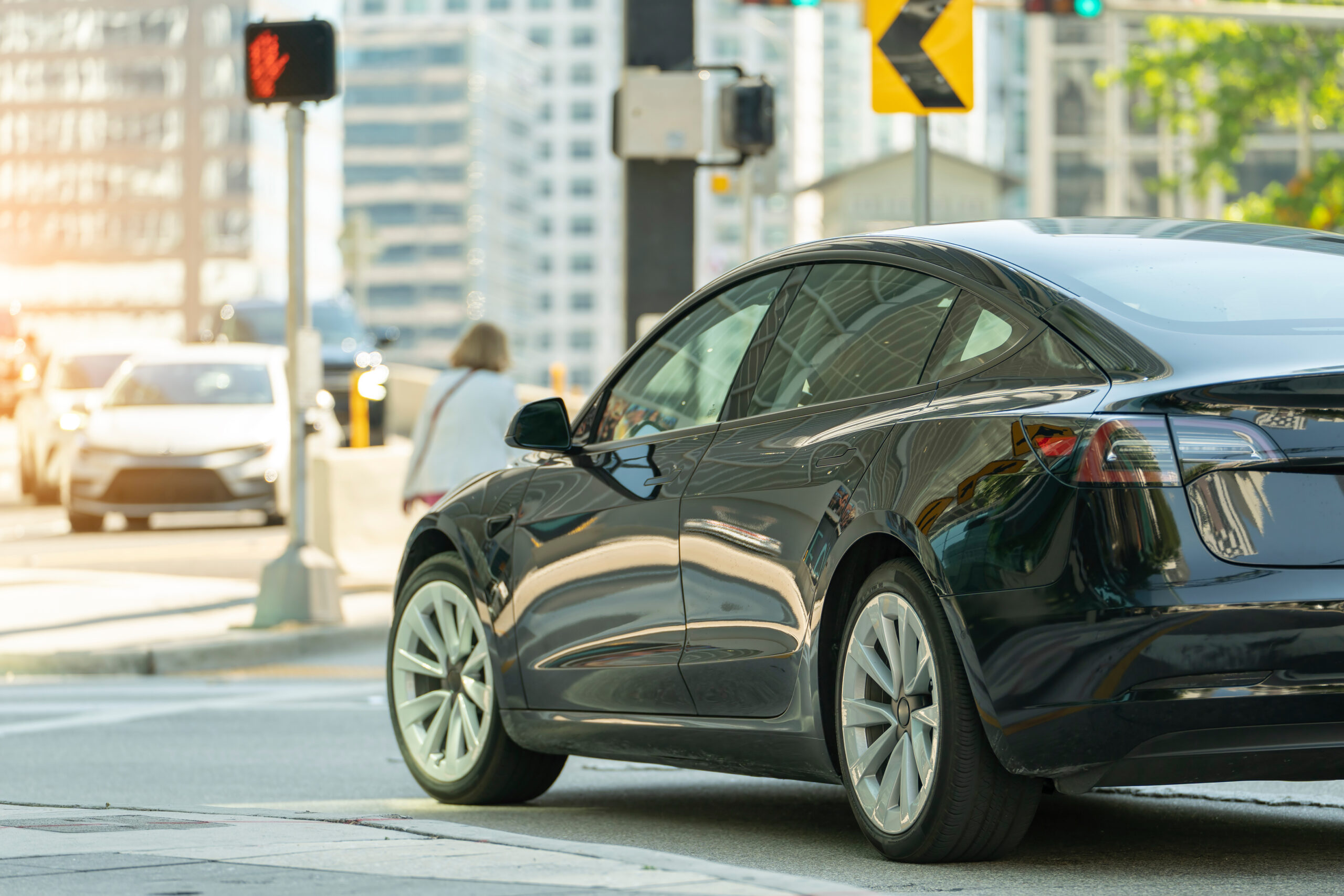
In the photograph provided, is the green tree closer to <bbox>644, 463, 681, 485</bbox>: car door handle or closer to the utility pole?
the utility pole

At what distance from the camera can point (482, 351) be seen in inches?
476

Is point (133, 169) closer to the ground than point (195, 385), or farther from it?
farther from it

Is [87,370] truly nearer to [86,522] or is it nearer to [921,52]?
[86,522]

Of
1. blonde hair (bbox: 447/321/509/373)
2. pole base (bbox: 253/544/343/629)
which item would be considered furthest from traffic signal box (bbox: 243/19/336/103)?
pole base (bbox: 253/544/343/629)

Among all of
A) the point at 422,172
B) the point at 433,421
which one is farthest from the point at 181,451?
the point at 422,172

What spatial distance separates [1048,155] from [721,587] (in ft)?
255

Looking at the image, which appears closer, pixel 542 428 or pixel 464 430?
pixel 542 428

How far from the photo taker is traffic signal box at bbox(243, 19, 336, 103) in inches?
472

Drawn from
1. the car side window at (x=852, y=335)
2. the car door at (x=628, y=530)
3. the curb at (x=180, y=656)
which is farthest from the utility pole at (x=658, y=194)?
the car side window at (x=852, y=335)

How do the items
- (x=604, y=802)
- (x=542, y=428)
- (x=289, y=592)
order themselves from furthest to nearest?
1. (x=289, y=592)
2. (x=604, y=802)
3. (x=542, y=428)

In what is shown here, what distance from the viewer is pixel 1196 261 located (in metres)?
4.99

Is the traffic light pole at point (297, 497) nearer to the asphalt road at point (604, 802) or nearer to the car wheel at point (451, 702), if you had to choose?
the asphalt road at point (604, 802)

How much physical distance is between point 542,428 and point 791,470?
1.21 metres

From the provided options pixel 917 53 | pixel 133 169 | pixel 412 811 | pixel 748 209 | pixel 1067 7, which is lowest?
pixel 412 811
